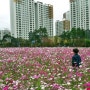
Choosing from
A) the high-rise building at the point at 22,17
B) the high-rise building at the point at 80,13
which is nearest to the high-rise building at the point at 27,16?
the high-rise building at the point at 22,17

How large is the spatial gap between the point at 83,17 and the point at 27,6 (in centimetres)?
1287

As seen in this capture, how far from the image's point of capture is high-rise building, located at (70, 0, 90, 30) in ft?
253

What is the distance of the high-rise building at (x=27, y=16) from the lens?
78.1m

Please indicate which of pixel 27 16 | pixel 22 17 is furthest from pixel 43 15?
pixel 22 17

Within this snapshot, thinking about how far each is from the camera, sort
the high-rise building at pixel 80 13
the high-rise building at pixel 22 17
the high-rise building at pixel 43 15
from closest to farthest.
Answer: the high-rise building at pixel 80 13
the high-rise building at pixel 22 17
the high-rise building at pixel 43 15

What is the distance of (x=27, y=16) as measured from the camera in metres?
82.1

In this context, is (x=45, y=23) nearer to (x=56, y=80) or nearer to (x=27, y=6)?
(x=27, y=6)

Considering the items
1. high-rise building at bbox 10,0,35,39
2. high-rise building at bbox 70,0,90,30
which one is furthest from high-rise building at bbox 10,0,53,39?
high-rise building at bbox 70,0,90,30

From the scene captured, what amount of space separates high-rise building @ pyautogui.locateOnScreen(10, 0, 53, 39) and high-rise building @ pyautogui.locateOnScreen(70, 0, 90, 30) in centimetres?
506

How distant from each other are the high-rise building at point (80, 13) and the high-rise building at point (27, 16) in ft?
16.6

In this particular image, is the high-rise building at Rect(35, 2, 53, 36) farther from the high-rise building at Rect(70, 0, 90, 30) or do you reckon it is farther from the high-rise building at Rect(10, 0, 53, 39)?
the high-rise building at Rect(70, 0, 90, 30)

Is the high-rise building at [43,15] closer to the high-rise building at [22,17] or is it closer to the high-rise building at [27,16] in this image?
the high-rise building at [27,16]

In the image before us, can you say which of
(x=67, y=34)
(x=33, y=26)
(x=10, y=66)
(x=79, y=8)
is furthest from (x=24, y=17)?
(x=10, y=66)

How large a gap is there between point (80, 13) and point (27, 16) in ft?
40.0
